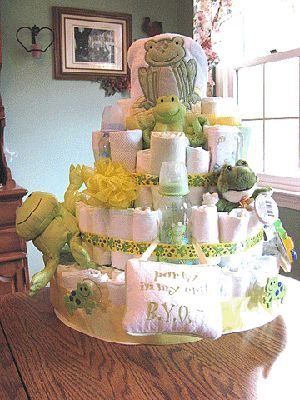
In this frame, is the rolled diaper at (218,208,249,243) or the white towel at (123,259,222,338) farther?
the rolled diaper at (218,208,249,243)

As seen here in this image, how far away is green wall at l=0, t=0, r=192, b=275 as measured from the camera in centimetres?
281

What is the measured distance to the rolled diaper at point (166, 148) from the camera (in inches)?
41.1

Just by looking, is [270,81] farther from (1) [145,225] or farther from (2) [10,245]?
(1) [145,225]

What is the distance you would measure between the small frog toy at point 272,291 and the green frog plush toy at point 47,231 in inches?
15.6

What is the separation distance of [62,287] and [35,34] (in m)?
2.13

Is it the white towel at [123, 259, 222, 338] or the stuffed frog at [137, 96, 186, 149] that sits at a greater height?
the stuffed frog at [137, 96, 186, 149]

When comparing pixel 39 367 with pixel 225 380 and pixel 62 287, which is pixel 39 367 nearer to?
pixel 62 287

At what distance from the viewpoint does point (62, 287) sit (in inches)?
42.8

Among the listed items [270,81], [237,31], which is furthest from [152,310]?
[237,31]

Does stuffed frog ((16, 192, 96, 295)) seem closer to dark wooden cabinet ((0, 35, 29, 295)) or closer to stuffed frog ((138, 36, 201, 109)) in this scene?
stuffed frog ((138, 36, 201, 109))

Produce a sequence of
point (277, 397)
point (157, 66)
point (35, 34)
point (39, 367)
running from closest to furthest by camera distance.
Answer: point (277, 397) → point (39, 367) → point (157, 66) → point (35, 34)

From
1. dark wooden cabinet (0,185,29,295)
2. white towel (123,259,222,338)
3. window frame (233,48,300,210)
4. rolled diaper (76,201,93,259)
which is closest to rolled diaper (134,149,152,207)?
rolled diaper (76,201,93,259)

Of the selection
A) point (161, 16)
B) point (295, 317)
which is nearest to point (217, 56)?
point (161, 16)

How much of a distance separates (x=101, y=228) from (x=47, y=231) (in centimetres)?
14
